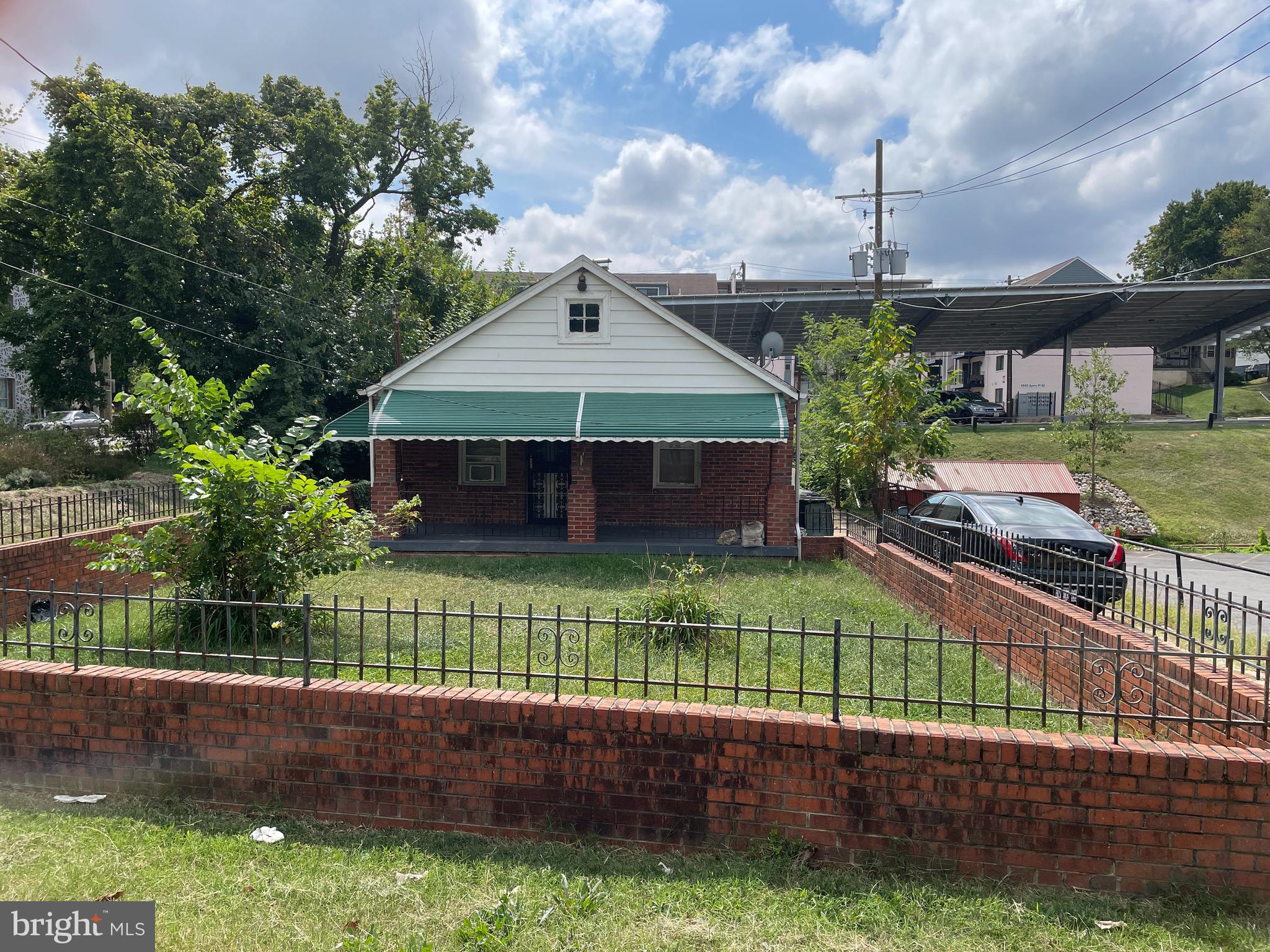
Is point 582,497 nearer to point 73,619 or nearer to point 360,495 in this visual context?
point 360,495

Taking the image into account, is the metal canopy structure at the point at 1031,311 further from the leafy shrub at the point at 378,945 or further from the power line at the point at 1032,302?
the leafy shrub at the point at 378,945

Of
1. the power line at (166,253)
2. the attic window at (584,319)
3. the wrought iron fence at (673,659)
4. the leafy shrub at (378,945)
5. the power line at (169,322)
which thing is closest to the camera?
the leafy shrub at (378,945)

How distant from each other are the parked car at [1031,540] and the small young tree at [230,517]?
6446mm

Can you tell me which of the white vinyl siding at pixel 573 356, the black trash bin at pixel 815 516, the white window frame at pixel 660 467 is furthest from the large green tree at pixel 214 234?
the black trash bin at pixel 815 516

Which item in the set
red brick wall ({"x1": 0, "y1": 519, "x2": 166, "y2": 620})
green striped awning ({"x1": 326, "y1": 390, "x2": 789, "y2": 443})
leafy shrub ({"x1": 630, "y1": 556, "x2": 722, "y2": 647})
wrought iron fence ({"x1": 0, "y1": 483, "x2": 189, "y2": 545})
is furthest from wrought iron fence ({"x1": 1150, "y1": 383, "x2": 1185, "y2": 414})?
red brick wall ({"x1": 0, "y1": 519, "x2": 166, "y2": 620})

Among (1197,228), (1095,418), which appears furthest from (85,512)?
(1197,228)

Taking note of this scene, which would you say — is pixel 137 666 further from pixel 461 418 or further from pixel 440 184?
pixel 440 184

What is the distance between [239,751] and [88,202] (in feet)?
61.6

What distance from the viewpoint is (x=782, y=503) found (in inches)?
618

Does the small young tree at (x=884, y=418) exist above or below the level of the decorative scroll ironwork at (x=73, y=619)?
above

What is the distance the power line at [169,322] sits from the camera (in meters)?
19.7

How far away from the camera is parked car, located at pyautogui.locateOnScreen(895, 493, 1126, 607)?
25.4 ft

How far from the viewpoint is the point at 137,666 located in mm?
6062

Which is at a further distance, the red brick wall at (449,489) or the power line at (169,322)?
the power line at (169,322)
